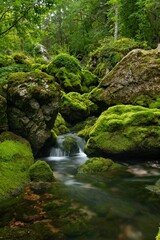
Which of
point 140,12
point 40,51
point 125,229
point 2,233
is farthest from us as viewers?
point 40,51

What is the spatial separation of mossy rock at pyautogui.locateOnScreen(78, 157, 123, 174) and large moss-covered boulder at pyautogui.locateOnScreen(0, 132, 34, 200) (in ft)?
7.53

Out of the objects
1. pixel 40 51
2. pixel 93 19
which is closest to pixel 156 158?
pixel 40 51

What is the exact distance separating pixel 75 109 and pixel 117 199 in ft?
41.7

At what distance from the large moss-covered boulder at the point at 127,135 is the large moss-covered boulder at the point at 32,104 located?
2.41 meters

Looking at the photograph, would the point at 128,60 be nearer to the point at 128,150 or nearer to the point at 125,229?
the point at 128,150

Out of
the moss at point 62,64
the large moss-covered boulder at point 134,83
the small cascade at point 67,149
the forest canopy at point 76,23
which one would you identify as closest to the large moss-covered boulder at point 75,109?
the large moss-covered boulder at point 134,83

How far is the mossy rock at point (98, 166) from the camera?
1175cm

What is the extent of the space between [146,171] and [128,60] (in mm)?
8101

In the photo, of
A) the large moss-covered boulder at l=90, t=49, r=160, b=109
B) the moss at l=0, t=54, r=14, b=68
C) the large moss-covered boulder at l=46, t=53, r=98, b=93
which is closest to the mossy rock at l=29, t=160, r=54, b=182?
the moss at l=0, t=54, r=14, b=68

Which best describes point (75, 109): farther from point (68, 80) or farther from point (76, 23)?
point (76, 23)

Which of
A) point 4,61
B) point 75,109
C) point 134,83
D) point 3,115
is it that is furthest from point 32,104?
point 75,109

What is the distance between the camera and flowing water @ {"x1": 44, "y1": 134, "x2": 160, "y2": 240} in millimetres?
6738

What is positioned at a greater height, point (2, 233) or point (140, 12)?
point (140, 12)

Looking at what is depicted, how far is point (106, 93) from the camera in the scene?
1748cm
